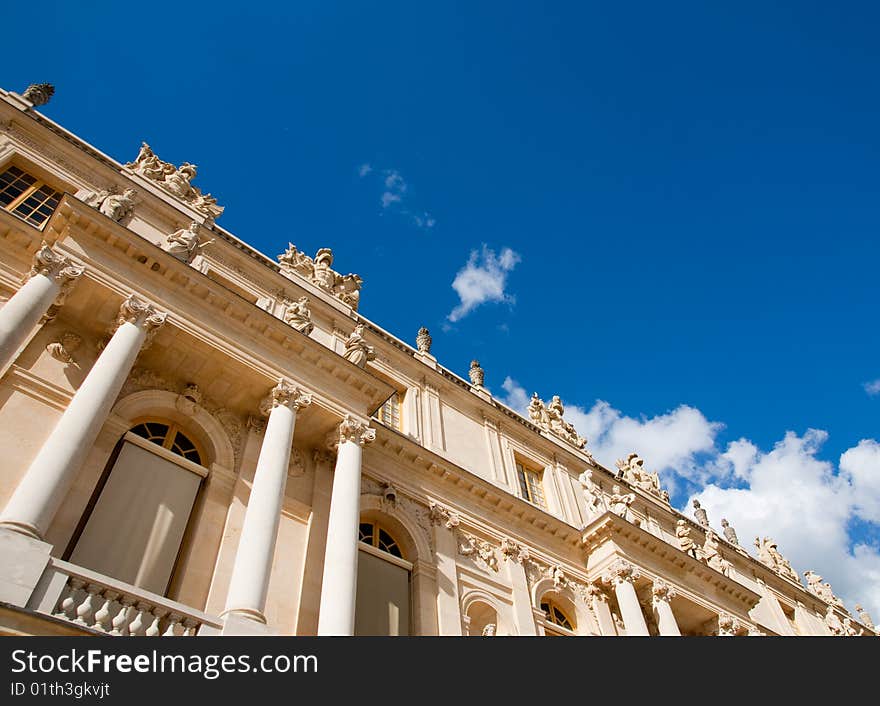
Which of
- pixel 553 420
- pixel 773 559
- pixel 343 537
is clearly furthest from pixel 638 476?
pixel 343 537

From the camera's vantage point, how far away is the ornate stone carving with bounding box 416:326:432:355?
24.6 m

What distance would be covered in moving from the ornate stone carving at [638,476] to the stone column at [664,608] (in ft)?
26.9

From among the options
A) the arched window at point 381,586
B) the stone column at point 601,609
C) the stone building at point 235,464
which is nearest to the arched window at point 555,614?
the stone building at point 235,464

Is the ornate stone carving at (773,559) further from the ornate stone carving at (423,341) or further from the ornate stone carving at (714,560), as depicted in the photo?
the ornate stone carving at (423,341)

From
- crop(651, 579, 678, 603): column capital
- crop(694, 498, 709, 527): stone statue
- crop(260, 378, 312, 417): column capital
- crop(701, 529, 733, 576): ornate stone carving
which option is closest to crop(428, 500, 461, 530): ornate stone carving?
crop(260, 378, 312, 417): column capital

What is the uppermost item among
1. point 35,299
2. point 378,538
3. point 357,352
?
point 357,352

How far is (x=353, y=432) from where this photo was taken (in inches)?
601

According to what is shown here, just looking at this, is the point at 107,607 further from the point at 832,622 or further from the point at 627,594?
the point at 832,622

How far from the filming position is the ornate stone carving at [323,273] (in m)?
21.9

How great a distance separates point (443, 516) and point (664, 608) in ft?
25.4

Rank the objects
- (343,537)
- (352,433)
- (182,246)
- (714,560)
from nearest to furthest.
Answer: (343,537), (182,246), (352,433), (714,560)

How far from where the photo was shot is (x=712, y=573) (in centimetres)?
2264

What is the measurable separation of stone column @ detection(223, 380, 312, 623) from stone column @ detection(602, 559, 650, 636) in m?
11.1

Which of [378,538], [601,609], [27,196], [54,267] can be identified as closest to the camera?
[54,267]
